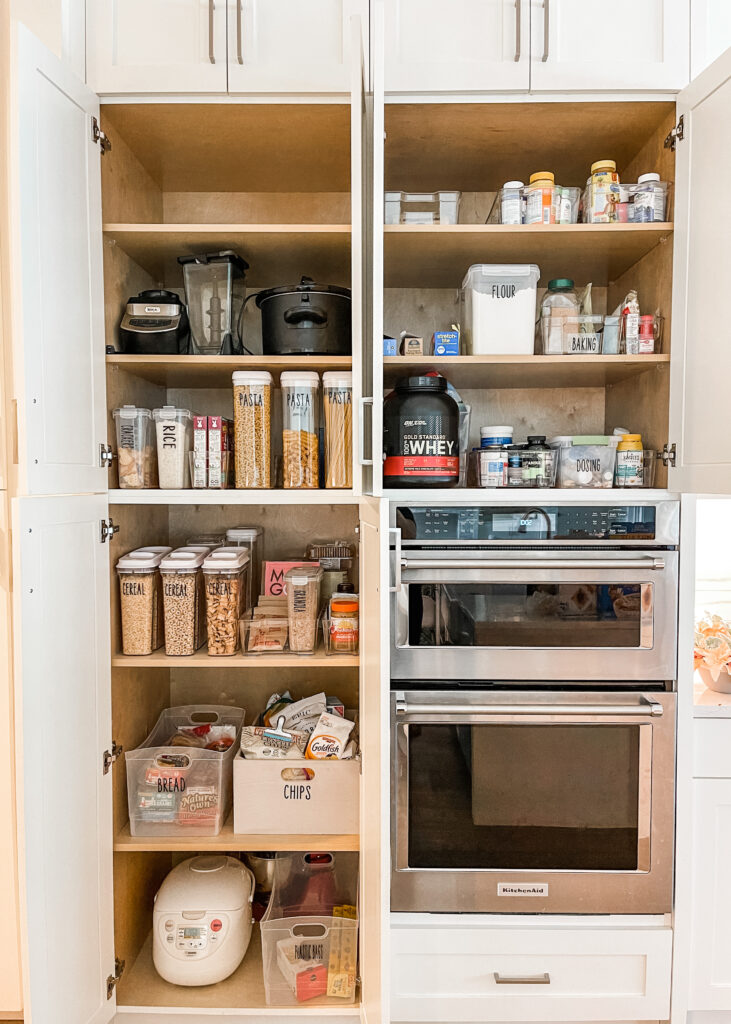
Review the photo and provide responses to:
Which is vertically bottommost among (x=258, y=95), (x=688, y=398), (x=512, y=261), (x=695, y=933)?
(x=695, y=933)

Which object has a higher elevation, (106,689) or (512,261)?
(512,261)

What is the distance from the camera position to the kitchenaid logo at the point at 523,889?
1.52 m

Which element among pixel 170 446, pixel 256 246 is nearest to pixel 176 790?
pixel 170 446

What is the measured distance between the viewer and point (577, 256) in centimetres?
172

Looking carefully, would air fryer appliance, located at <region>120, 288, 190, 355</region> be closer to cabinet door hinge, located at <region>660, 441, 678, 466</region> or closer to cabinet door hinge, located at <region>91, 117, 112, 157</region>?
cabinet door hinge, located at <region>91, 117, 112, 157</region>

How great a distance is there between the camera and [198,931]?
5.54 ft

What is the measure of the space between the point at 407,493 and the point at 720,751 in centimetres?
90

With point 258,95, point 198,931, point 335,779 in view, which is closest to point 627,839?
point 335,779

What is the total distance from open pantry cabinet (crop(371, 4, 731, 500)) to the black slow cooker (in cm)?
16

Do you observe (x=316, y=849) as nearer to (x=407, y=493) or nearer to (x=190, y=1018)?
(x=190, y=1018)

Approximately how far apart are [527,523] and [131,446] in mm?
952

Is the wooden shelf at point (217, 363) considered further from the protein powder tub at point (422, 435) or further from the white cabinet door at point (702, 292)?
the white cabinet door at point (702, 292)

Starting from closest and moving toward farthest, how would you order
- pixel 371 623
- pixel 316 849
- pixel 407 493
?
pixel 371 623, pixel 407 493, pixel 316 849

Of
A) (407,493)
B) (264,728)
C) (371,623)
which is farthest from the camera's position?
(264,728)
